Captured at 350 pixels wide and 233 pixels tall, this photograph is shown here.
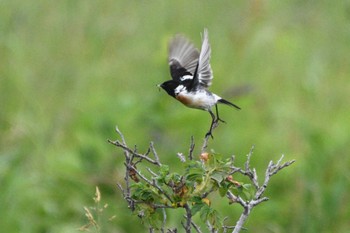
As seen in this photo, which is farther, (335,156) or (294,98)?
(294,98)

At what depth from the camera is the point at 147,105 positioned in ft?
21.5

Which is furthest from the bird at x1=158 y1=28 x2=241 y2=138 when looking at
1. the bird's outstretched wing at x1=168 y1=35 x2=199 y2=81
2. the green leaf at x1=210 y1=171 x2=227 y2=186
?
the green leaf at x1=210 y1=171 x2=227 y2=186

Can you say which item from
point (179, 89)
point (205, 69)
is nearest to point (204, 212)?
point (179, 89)

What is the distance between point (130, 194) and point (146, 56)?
18.2ft

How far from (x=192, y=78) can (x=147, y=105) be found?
8.39ft

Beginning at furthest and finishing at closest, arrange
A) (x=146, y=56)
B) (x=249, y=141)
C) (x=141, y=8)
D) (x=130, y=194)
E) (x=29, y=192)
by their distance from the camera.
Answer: (x=141, y=8), (x=146, y=56), (x=249, y=141), (x=29, y=192), (x=130, y=194)

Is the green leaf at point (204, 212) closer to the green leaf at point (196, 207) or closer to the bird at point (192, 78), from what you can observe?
the green leaf at point (196, 207)

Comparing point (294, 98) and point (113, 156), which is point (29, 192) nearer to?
point (113, 156)

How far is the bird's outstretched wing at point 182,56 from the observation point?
440 cm

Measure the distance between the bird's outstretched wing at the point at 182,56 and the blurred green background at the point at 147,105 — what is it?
1603mm

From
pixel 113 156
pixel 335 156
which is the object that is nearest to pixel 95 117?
pixel 113 156

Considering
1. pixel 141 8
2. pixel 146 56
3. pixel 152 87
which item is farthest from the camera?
pixel 141 8

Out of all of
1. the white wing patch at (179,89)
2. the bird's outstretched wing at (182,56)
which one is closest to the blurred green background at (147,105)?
the bird's outstretched wing at (182,56)

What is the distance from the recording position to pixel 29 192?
6176mm
